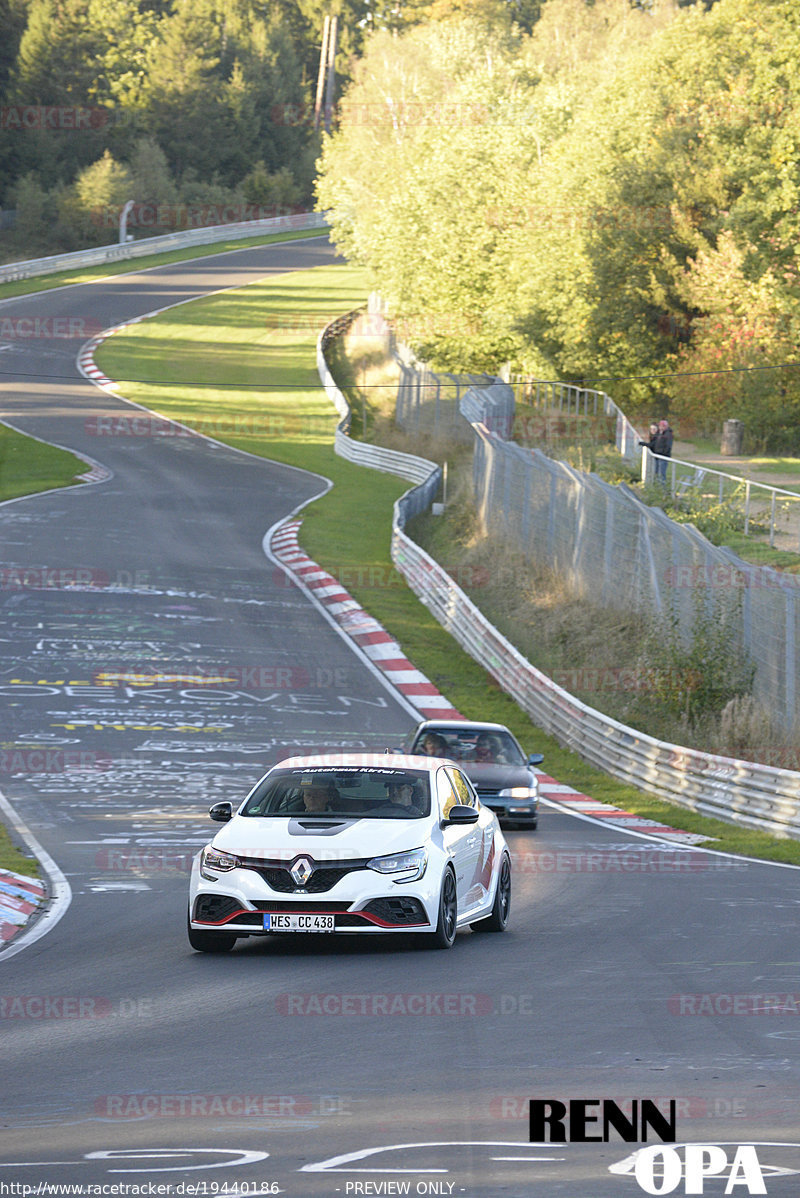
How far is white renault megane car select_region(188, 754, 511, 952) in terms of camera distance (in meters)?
10.6

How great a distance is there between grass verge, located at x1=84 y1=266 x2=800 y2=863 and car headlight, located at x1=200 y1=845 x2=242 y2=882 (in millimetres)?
8751

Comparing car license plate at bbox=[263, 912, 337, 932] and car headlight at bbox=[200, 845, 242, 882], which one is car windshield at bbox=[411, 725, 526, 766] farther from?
car license plate at bbox=[263, 912, 337, 932]

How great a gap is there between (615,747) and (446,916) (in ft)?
45.6

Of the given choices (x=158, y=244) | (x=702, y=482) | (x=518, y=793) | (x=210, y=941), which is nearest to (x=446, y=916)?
(x=210, y=941)

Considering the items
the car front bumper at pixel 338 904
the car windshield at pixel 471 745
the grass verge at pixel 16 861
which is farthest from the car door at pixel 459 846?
the car windshield at pixel 471 745

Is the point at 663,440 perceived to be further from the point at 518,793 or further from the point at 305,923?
the point at 305,923

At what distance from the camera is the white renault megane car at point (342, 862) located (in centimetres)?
1061

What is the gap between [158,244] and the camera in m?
103

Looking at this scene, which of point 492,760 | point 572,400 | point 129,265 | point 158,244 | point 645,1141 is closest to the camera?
point 645,1141

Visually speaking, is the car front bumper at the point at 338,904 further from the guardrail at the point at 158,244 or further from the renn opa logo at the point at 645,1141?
the guardrail at the point at 158,244

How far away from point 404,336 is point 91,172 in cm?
4091

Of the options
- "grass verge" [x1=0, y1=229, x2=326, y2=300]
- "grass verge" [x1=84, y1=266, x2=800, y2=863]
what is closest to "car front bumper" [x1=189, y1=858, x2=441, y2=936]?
"grass verge" [x1=84, y1=266, x2=800, y2=863]

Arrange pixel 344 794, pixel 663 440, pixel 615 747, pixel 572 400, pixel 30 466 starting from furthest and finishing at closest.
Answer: pixel 572 400 → pixel 30 466 → pixel 663 440 → pixel 615 747 → pixel 344 794

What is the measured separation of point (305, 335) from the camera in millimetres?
80875
